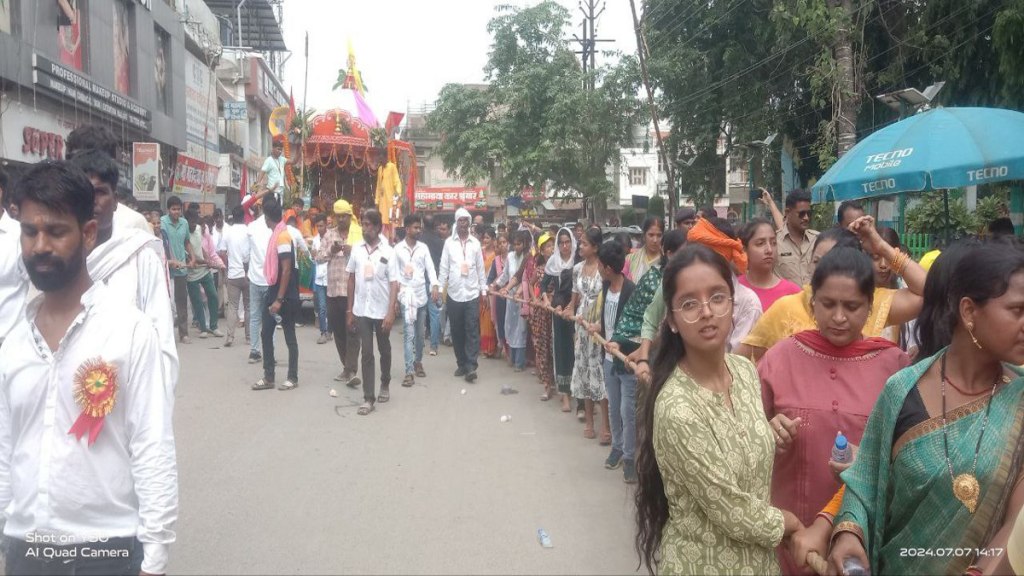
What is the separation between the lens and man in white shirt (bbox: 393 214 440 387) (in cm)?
998

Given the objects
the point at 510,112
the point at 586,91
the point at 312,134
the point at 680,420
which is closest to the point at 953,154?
the point at 680,420

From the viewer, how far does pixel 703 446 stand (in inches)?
92.8

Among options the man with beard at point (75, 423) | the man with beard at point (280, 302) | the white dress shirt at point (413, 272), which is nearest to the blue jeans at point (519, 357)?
the white dress shirt at point (413, 272)

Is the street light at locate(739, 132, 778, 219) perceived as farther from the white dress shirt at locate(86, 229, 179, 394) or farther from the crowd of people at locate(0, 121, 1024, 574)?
the white dress shirt at locate(86, 229, 179, 394)

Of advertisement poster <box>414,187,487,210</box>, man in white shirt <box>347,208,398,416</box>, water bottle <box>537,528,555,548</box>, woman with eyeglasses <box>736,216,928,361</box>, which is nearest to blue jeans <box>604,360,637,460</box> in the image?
water bottle <box>537,528,555,548</box>

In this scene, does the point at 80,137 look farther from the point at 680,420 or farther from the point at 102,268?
the point at 680,420

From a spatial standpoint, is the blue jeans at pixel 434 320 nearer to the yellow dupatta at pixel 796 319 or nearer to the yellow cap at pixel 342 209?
the yellow cap at pixel 342 209

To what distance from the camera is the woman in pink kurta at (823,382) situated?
2.84 meters

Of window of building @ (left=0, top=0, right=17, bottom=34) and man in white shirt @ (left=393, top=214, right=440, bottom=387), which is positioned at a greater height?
window of building @ (left=0, top=0, right=17, bottom=34)

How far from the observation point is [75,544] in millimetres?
2443

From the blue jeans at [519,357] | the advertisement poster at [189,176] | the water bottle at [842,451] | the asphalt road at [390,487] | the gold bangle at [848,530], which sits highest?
the advertisement poster at [189,176]

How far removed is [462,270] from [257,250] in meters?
2.67

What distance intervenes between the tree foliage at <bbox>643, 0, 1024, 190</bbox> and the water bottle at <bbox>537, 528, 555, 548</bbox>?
11773 millimetres

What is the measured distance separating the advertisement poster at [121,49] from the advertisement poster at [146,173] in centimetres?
546
